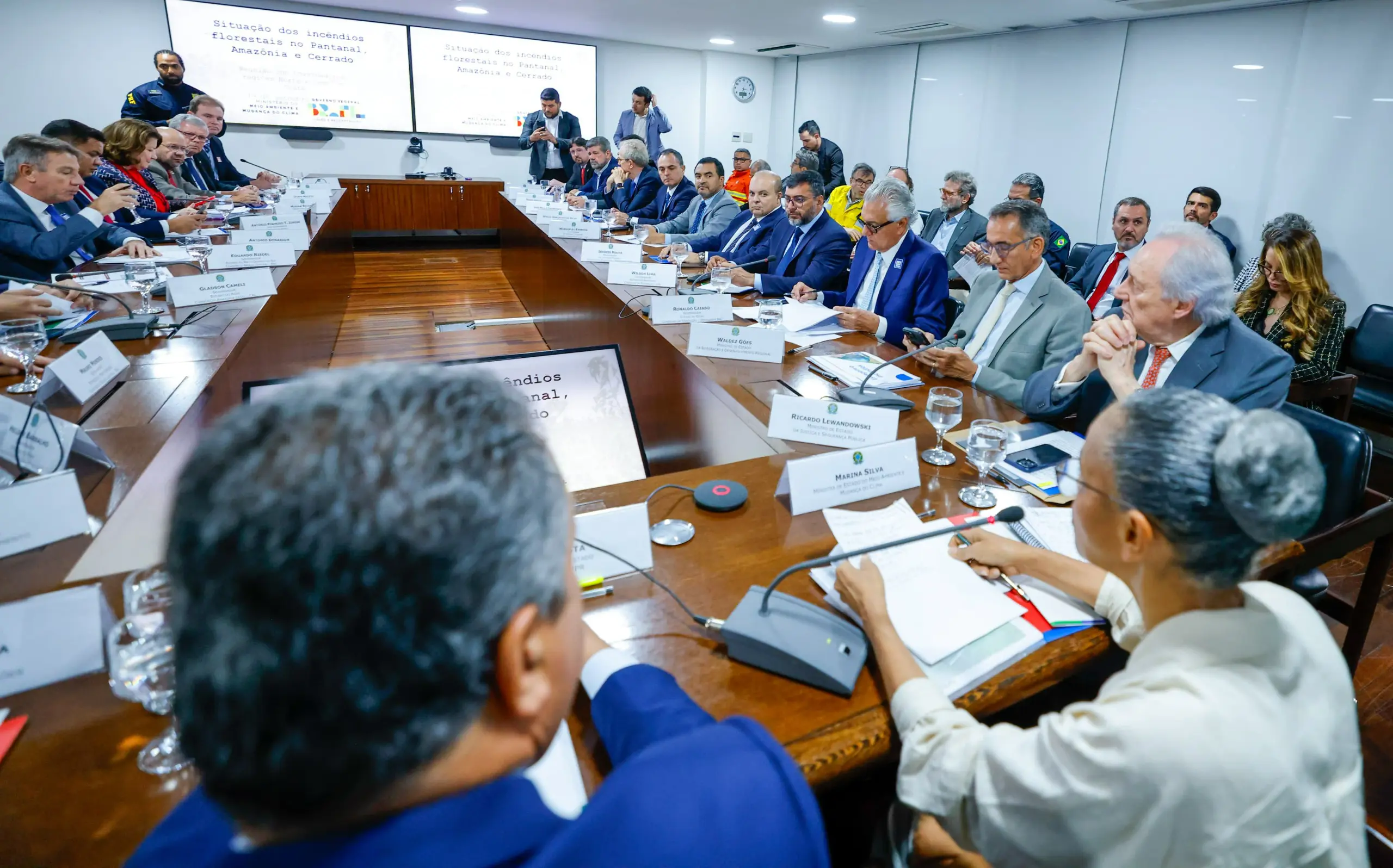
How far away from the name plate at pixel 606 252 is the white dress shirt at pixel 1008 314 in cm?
175

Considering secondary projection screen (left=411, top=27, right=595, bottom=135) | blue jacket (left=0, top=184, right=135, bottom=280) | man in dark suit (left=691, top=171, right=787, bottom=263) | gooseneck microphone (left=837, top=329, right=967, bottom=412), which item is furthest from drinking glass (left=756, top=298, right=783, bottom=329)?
secondary projection screen (left=411, top=27, right=595, bottom=135)

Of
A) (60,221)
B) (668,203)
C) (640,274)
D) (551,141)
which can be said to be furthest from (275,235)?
(551,141)

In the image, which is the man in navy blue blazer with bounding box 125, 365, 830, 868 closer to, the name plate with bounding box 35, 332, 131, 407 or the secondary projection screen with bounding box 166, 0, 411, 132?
the name plate with bounding box 35, 332, 131, 407

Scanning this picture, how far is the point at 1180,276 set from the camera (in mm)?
1724

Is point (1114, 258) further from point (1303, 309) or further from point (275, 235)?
point (275, 235)

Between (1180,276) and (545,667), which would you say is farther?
(1180,276)

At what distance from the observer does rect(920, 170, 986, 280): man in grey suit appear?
536 cm

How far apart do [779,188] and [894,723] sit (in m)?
3.78

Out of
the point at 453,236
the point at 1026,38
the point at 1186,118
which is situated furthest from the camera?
the point at 453,236

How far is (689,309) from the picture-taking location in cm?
259

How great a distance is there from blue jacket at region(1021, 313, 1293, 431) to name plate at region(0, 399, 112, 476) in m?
2.13

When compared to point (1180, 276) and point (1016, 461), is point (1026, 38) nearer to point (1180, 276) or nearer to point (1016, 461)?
point (1180, 276)

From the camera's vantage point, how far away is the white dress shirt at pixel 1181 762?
0.68 meters

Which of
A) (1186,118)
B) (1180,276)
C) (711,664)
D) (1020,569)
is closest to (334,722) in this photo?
(711,664)
